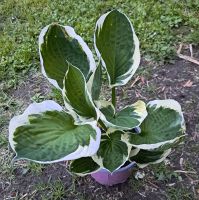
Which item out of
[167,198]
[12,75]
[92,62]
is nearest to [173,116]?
[92,62]

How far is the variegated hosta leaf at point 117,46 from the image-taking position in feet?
4.11

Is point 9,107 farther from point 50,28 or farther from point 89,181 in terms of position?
point 50,28

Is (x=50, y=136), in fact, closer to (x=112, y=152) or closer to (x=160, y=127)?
(x=112, y=152)

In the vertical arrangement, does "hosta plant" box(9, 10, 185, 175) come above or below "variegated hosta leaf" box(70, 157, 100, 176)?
above

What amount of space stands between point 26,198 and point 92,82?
24.8 inches

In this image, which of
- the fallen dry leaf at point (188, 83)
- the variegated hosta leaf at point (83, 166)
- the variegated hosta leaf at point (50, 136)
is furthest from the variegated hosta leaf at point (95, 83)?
the fallen dry leaf at point (188, 83)

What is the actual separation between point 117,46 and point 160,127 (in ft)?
0.95

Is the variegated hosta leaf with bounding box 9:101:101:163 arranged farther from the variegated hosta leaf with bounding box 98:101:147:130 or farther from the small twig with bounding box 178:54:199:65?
the small twig with bounding box 178:54:199:65

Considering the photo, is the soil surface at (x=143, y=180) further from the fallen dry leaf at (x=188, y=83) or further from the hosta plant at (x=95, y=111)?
the hosta plant at (x=95, y=111)

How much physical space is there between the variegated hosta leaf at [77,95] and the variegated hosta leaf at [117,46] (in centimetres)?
12

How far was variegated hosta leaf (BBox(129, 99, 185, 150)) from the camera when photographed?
121cm

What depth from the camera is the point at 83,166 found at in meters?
1.35

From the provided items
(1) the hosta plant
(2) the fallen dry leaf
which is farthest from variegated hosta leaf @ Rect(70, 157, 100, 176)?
(2) the fallen dry leaf

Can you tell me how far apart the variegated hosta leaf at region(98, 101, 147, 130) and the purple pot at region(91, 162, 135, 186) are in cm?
23
